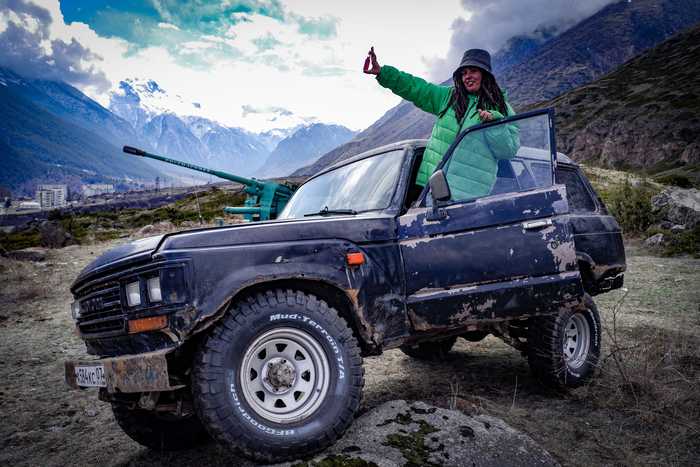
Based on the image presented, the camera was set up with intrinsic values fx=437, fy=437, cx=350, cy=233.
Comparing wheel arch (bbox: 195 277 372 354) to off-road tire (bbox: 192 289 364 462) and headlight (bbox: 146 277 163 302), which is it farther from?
headlight (bbox: 146 277 163 302)

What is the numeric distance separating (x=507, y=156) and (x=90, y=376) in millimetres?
3131

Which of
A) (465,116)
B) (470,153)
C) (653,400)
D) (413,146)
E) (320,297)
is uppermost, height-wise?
(465,116)

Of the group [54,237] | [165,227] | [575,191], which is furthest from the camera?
[165,227]

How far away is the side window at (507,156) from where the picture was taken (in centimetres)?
325

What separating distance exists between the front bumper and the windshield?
Answer: 5.58 ft

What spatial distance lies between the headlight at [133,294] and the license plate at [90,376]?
0.40m

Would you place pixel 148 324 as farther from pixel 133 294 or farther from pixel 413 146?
pixel 413 146

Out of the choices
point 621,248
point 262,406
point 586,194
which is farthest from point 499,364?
point 262,406

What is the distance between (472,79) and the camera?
3.75m

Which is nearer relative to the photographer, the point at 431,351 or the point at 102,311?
the point at 102,311

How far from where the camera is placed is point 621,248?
14.6 ft

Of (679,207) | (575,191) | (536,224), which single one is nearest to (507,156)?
(536,224)

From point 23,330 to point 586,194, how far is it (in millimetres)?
8251

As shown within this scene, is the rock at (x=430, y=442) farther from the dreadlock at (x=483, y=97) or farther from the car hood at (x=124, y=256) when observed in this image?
the dreadlock at (x=483, y=97)
